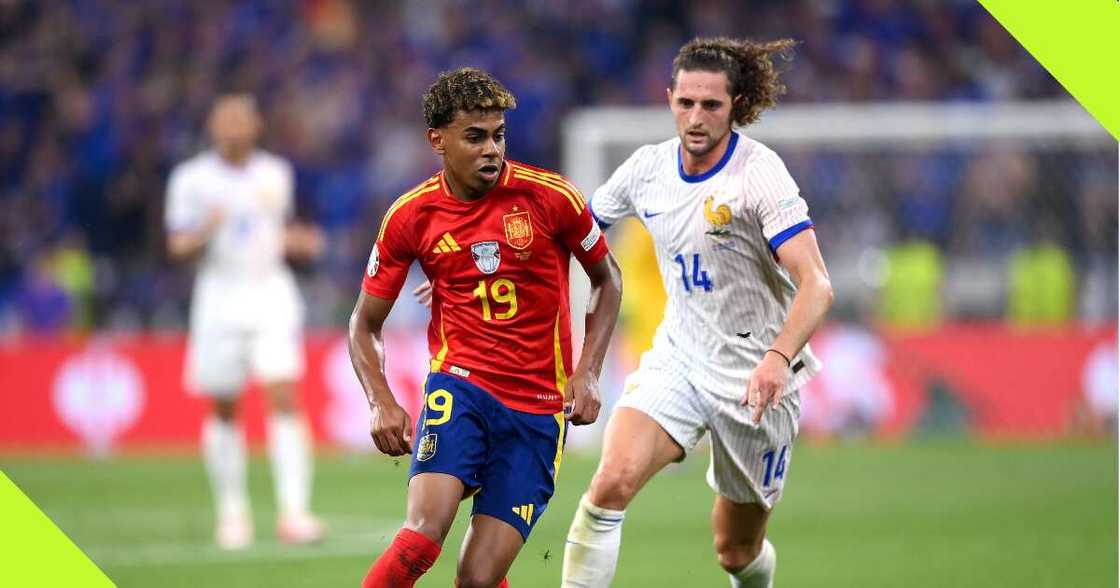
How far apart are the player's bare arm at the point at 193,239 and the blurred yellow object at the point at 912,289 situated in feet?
30.6

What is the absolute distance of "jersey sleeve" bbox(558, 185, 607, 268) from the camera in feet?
18.7

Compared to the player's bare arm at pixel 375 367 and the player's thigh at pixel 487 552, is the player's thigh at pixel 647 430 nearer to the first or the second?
the player's thigh at pixel 487 552

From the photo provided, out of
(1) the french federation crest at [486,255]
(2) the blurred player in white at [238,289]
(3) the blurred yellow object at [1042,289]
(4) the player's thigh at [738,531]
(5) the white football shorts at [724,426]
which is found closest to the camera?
(1) the french federation crest at [486,255]

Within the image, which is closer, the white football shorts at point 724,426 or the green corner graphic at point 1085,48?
the white football shorts at point 724,426

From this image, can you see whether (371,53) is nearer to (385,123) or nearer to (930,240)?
(385,123)

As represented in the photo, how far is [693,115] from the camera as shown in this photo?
607 centimetres

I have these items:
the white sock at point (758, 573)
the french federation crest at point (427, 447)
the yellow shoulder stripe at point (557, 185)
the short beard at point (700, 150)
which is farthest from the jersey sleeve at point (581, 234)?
the white sock at point (758, 573)

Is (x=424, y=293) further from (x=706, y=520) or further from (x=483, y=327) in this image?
(x=706, y=520)

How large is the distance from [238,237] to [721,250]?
16.3 ft

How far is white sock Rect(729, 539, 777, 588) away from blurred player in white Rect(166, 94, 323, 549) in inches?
159

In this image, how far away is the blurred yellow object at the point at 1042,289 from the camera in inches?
678

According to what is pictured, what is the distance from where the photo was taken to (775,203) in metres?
5.93

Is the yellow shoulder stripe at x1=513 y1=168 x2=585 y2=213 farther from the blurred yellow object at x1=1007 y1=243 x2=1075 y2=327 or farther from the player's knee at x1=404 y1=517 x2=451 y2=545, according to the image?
the blurred yellow object at x1=1007 y1=243 x2=1075 y2=327

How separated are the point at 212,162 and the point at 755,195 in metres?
5.20
